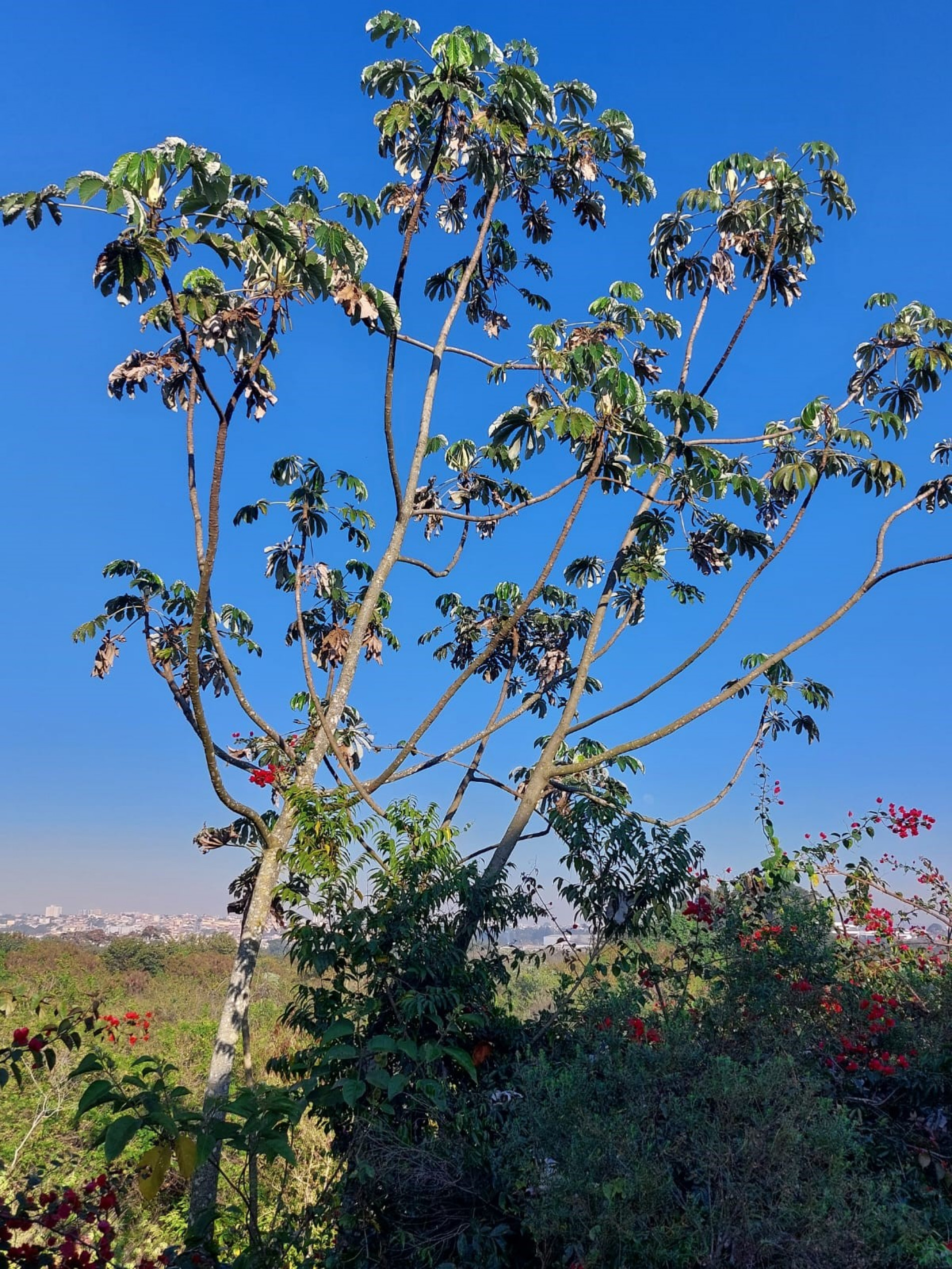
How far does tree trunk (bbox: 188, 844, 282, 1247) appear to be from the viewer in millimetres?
6129

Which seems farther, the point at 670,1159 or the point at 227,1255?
the point at 227,1255

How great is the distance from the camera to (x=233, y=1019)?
22.0 ft

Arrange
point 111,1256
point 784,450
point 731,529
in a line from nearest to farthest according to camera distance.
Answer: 1. point 111,1256
2. point 731,529
3. point 784,450

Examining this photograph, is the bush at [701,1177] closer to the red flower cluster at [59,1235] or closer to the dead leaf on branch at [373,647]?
the red flower cluster at [59,1235]

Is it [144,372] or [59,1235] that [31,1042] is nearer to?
[59,1235]

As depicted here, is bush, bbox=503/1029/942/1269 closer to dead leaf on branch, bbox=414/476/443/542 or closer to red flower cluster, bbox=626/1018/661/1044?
red flower cluster, bbox=626/1018/661/1044

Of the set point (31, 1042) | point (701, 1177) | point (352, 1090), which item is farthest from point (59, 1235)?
point (701, 1177)

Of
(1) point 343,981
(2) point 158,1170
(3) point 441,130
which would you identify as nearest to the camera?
(2) point 158,1170

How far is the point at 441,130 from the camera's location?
25.6 ft

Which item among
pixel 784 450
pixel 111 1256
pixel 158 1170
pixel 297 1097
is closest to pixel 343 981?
pixel 297 1097

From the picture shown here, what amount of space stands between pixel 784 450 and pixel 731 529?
5.02 ft

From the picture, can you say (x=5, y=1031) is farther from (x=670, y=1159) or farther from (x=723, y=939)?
(x=670, y=1159)

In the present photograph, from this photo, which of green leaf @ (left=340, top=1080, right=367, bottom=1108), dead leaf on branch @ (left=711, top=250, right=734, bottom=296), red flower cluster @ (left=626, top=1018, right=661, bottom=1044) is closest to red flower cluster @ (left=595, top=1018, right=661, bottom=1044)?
red flower cluster @ (left=626, top=1018, right=661, bottom=1044)

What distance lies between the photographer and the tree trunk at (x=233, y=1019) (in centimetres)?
613
